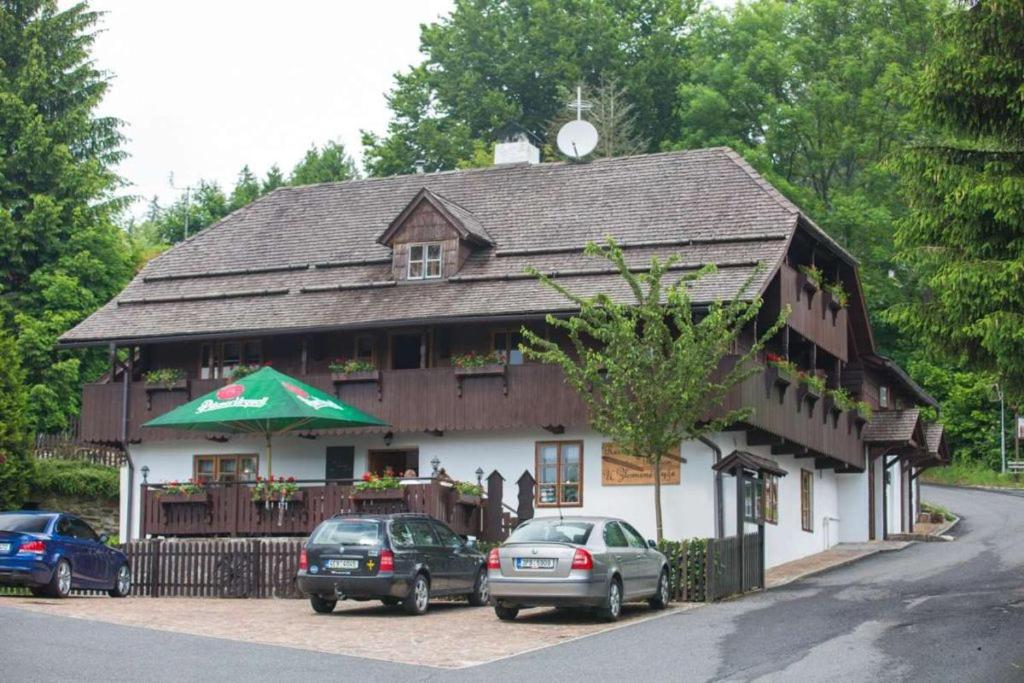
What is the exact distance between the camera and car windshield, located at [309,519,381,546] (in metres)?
24.9

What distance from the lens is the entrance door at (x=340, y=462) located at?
37466 mm

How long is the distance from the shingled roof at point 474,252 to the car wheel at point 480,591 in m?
8.14

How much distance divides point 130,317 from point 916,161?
2131cm

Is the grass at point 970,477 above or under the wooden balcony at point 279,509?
above

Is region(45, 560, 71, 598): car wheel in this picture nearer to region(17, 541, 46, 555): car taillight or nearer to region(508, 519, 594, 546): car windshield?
region(17, 541, 46, 555): car taillight

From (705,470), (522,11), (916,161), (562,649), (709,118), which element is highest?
(522,11)

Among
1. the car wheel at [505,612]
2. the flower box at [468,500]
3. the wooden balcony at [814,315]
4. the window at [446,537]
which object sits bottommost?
the car wheel at [505,612]

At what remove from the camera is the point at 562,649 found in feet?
66.8

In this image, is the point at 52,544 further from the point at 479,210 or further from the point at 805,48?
the point at 805,48

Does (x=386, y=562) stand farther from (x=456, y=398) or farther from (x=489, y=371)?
(x=456, y=398)

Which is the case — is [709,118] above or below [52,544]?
above

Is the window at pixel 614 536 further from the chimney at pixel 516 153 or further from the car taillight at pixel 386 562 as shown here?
the chimney at pixel 516 153

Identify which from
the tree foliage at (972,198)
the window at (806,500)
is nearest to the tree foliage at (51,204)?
the window at (806,500)

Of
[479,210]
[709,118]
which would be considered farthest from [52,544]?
[709,118]
